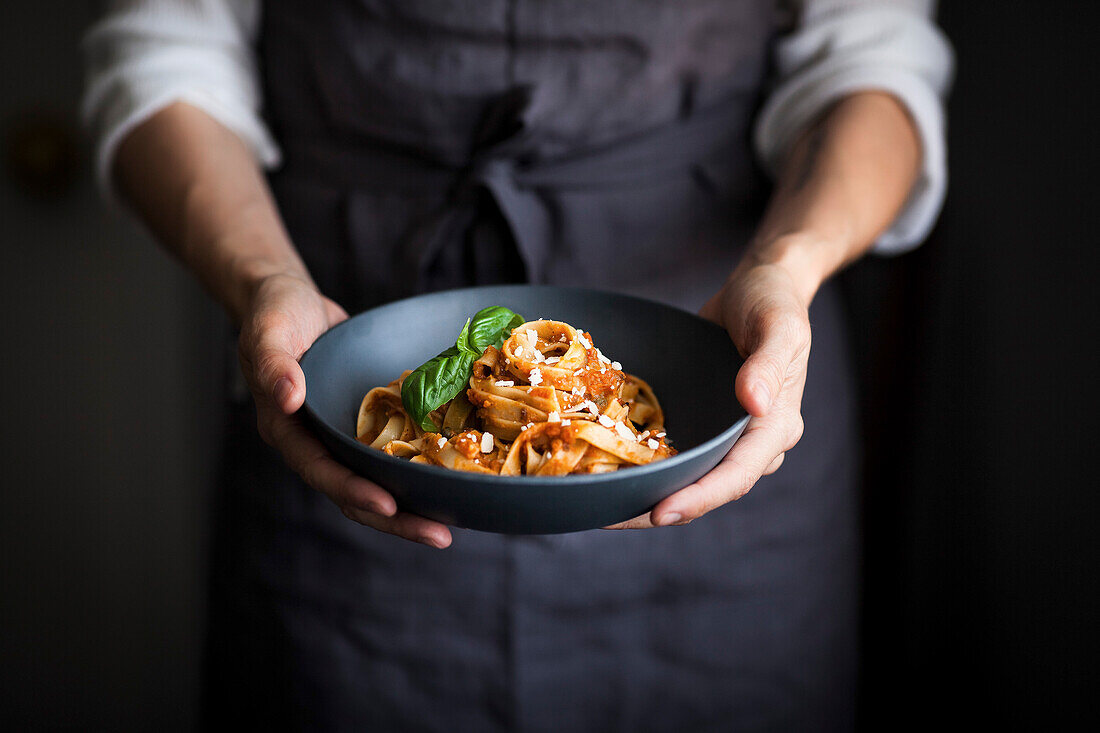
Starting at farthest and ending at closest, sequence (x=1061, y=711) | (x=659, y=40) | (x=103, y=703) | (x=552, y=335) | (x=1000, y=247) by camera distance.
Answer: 1. (x=103, y=703)
2. (x=1000, y=247)
3. (x=1061, y=711)
4. (x=659, y=40)
5. (x=552, y=335)

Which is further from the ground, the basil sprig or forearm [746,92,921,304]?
forearm [746,92,921,304]

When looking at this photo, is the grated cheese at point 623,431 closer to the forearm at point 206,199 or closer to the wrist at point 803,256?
the wrist at point 803,256

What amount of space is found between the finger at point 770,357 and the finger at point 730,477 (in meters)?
0.07

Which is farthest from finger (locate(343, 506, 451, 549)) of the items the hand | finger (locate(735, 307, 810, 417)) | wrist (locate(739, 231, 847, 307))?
wrist (locate(739, 231, 847, 307))

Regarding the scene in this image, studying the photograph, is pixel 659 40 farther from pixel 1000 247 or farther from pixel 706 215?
pixel 1000 247

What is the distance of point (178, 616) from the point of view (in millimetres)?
2920

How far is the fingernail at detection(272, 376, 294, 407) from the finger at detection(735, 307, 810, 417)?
1.83 feet

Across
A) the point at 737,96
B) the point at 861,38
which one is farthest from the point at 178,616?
the point at 861,38

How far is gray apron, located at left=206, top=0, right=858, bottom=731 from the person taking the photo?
1555 mm

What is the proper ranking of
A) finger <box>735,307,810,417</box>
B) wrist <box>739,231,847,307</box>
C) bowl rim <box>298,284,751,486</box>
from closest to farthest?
bowl rim <box>298,284,751,486</box>, finger <box>735,307,810,417</box>, wrist <box>739,231,847,307</box>

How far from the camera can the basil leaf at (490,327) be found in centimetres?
120

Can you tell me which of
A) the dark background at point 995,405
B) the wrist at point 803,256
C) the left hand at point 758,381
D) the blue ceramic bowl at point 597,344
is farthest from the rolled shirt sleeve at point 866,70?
the blue ceramic bowl at point 597,344

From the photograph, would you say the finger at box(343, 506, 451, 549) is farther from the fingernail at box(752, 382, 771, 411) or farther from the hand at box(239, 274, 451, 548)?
the fingernail at box(752, 382, 771, 411)

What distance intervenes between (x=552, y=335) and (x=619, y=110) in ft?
1.82
